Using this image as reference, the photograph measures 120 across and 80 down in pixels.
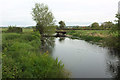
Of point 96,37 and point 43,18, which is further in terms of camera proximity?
point 43,18

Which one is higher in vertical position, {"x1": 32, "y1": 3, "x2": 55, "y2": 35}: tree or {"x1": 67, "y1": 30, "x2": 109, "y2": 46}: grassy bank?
{"x1": 32, "y1": 3, "x2": 55, "y2": 35}: tree

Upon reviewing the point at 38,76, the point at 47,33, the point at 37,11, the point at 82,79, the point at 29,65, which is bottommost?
the point at 82,79

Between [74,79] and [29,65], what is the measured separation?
11.5ft

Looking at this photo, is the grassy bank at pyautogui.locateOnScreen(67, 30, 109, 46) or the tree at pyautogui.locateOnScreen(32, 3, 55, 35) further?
the tree at pyautogui.locateOnScreen(32, 3, 55, 35)

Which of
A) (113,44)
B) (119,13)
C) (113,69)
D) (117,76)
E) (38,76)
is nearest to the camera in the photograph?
(38,76)

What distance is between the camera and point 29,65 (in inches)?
311

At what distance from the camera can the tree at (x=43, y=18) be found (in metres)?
37.8

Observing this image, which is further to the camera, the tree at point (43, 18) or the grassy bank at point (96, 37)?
the tree at point (43, 18)

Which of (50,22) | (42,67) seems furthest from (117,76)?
(50,22)

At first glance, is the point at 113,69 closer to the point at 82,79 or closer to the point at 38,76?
the point at 82,79

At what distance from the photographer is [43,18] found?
3778cm

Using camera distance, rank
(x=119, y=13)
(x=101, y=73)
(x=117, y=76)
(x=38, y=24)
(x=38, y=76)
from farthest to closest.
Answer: (x=38, y=24) < (x=119, y=13) < (x=101, y=73) < (x=117, y=76) < (x=38, y=76)

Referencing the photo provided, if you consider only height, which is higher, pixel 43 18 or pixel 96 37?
pixel 43 18

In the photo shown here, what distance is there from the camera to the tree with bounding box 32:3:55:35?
3781 centimetres
